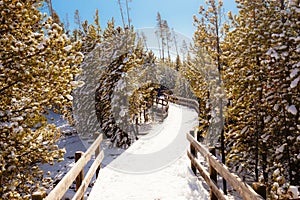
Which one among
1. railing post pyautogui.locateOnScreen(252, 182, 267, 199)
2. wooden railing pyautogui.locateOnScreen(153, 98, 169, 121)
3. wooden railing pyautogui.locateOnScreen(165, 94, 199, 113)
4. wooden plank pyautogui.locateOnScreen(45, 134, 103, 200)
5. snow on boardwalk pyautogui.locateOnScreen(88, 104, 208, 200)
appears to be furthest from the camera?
wooden railing pyautogui.locateOnScreen(165, 94, 199, 113)

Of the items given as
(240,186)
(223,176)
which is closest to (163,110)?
(223,176)

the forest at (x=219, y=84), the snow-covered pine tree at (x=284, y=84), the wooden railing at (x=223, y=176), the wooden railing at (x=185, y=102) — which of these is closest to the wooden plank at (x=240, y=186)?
the wooden railing at (x=223, y=176)

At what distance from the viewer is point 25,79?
16.4 ft

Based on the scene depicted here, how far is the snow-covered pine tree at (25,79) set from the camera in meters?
4.89

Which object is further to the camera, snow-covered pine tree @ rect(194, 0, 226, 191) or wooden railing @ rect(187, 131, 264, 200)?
snow-covered pine tree @ rect(194, 0, 226, 191)

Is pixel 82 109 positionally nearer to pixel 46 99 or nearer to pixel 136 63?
pixel 136 63

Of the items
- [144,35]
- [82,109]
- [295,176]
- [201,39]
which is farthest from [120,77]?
[144,35]

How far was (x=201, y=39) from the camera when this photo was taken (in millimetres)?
8570

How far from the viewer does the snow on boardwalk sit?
249 inches

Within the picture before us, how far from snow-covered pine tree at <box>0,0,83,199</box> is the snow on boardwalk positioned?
191cm

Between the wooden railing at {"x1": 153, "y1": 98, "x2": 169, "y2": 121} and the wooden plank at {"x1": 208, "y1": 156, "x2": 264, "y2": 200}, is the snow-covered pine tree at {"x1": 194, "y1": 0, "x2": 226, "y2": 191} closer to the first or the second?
the wooden plank at {"x1": 208, "y1": 156, "x2": 264, "y2": 200}

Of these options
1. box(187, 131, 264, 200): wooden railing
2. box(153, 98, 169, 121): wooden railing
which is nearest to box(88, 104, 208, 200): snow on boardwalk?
box(187, 131, 264, 200): wooden railing

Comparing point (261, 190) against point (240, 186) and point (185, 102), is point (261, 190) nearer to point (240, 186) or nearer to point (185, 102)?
point (240, 186)

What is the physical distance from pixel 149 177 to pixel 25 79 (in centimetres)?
462
